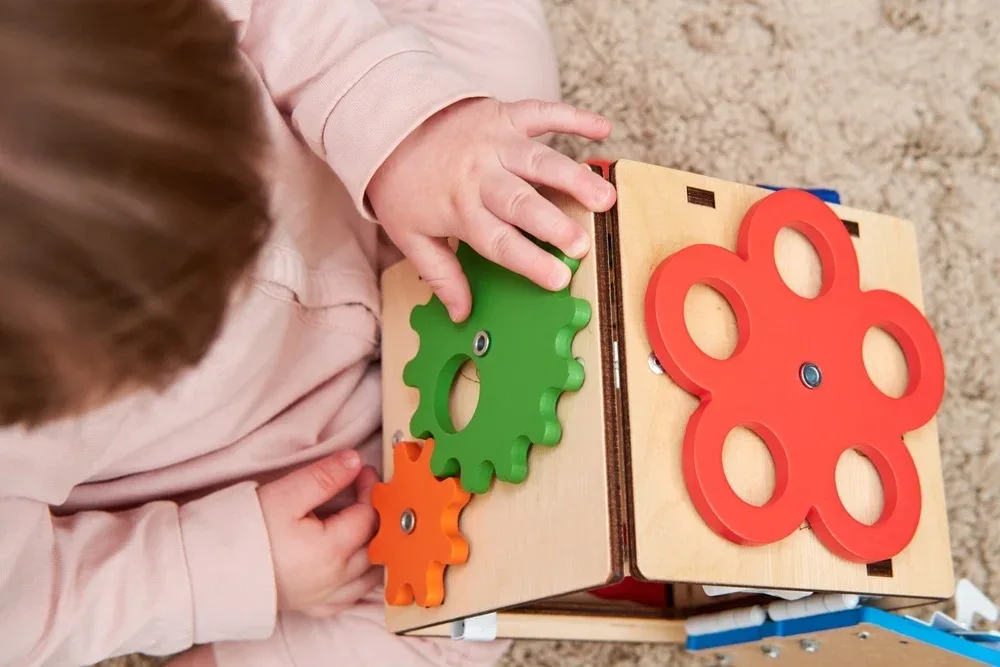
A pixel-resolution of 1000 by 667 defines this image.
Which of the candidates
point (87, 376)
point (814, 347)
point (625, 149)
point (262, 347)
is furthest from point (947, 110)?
→ point (87, 376)

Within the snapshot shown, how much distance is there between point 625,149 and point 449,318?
1.01 ft

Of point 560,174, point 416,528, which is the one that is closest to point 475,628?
point 416,528

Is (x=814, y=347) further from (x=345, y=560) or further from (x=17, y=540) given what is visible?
(x=17, y=540)

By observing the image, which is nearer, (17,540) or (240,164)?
(240,164)

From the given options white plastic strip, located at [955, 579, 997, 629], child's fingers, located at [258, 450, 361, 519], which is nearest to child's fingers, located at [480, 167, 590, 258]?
child's fingers, located at [258, 450, 361, 519]

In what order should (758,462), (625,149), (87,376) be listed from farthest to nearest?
(625,149) < (758,462) < (87,376)

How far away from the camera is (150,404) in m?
0.55

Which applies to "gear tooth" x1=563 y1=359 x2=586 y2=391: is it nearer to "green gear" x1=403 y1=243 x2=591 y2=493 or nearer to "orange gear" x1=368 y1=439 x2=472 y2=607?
"green gear" x1=403 y1=243 x2=591 y2=493

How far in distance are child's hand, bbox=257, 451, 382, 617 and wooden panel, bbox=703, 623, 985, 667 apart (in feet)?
0.85

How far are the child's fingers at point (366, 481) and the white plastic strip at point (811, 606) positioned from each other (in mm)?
275

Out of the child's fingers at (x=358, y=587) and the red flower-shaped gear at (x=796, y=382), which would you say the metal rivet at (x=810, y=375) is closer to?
the red flower-shaped gear at (x=796, y=382)

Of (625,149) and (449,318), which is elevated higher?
(625,149)

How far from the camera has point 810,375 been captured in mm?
491

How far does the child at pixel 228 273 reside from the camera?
34 centimetres
